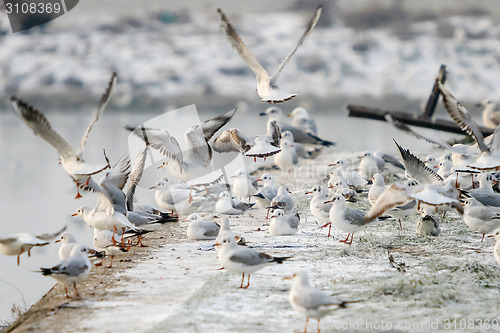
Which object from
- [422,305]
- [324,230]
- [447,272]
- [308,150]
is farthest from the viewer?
[308,150]

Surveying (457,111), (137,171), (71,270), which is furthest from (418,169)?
(71,270)

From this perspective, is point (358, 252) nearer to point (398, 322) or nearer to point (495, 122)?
point (398, 322)

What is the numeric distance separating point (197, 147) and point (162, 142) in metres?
0.63

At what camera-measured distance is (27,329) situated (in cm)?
436

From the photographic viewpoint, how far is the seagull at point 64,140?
530 centimetres

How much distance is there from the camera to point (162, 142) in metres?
8.09

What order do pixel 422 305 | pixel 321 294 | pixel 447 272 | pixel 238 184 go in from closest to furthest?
pixel 321 294 < pixel 422 305 < pixel 447 272 < pixel 238 184

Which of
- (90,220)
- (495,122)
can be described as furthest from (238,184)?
(495,122)

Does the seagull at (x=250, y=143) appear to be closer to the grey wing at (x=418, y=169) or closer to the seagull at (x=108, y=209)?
the grey wing at (x=418, y=169)

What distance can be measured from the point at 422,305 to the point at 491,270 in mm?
1069

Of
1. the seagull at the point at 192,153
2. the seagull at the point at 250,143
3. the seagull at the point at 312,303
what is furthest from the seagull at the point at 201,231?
the seagull at the point at 312,303

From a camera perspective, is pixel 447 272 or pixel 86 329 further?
pixel 447 272

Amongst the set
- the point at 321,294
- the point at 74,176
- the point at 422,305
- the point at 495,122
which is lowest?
the point at 495,122

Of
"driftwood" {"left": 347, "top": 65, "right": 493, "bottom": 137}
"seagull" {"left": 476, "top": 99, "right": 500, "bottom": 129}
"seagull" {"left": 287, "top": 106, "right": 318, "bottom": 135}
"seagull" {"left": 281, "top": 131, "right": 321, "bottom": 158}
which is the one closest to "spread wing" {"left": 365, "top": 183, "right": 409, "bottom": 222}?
"seagull" {"left": 281, "top": 131, "right": 321, "bottom": 158}
